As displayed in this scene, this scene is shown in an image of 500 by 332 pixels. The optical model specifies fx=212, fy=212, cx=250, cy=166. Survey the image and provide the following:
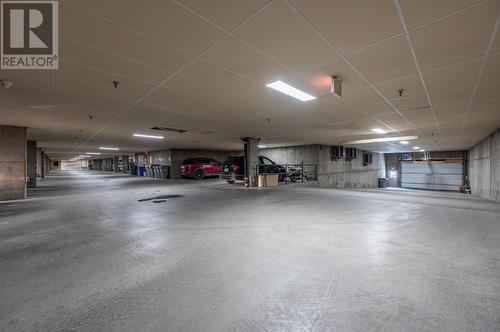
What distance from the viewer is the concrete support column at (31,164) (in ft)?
39.1

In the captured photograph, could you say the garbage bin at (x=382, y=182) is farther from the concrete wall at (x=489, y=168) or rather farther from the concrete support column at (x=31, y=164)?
the concrete support column at (x=31, y=164)

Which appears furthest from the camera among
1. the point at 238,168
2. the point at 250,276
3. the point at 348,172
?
the point at 348,172

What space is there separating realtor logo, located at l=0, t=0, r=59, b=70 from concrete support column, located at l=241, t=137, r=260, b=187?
8725 millimetres

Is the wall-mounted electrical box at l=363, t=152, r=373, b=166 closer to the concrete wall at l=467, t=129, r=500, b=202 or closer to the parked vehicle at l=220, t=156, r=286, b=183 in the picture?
the concrete wall at l=467, t=129, r=500, b=202

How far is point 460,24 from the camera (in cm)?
245

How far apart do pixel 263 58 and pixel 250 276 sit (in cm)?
298

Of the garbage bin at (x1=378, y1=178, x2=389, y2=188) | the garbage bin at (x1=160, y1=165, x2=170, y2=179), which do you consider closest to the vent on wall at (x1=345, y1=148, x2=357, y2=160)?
the garbage bin at (x1=378, y1=178, x2=389, y2=188)

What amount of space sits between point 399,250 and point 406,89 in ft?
11.4

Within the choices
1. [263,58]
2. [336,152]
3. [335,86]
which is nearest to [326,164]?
[336,152]

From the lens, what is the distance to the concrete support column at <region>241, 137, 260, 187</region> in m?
11.2

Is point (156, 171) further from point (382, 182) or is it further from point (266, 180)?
point (382, 182)

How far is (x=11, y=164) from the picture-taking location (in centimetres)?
789

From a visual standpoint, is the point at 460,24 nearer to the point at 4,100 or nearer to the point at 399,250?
the point at 399,250

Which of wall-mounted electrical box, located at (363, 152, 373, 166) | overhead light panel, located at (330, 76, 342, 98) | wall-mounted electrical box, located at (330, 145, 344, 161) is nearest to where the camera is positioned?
overhead light panel, located at (330, 76, 342, 98)
